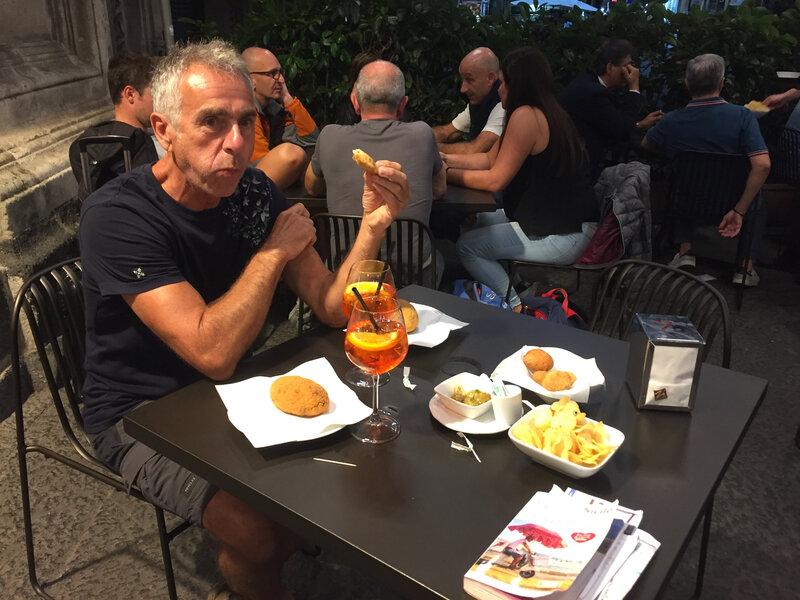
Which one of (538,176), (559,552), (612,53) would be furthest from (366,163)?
(612,53)

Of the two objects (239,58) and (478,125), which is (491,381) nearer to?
(239,58)

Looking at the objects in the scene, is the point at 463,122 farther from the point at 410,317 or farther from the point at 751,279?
the point at 410,317

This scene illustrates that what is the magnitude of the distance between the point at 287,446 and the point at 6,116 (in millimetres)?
3057

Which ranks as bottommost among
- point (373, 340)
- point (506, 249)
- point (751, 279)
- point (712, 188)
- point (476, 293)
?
point (751, 279)

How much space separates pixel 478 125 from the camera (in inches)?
185

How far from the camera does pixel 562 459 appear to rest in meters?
1.14

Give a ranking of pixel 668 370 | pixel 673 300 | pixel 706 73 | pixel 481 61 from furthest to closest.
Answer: pixel 481 61 < pixel 706 73 < pixel 673 300 < pixel 668 370

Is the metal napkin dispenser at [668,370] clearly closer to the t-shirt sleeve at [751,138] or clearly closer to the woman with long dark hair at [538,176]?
the woman with long dark hair at [538,176]

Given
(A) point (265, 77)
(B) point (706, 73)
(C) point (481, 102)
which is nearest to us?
(A) point (265, 77)

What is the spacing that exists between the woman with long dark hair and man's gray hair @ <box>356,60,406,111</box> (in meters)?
0.70

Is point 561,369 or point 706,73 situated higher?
point 706,73

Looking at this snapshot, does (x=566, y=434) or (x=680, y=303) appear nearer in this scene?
(x=566, y=434)

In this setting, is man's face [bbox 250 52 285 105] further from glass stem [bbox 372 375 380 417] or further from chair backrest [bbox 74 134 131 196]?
glass stem [bbox 372 375 380 417]

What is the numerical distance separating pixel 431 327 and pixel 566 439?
61 cm
